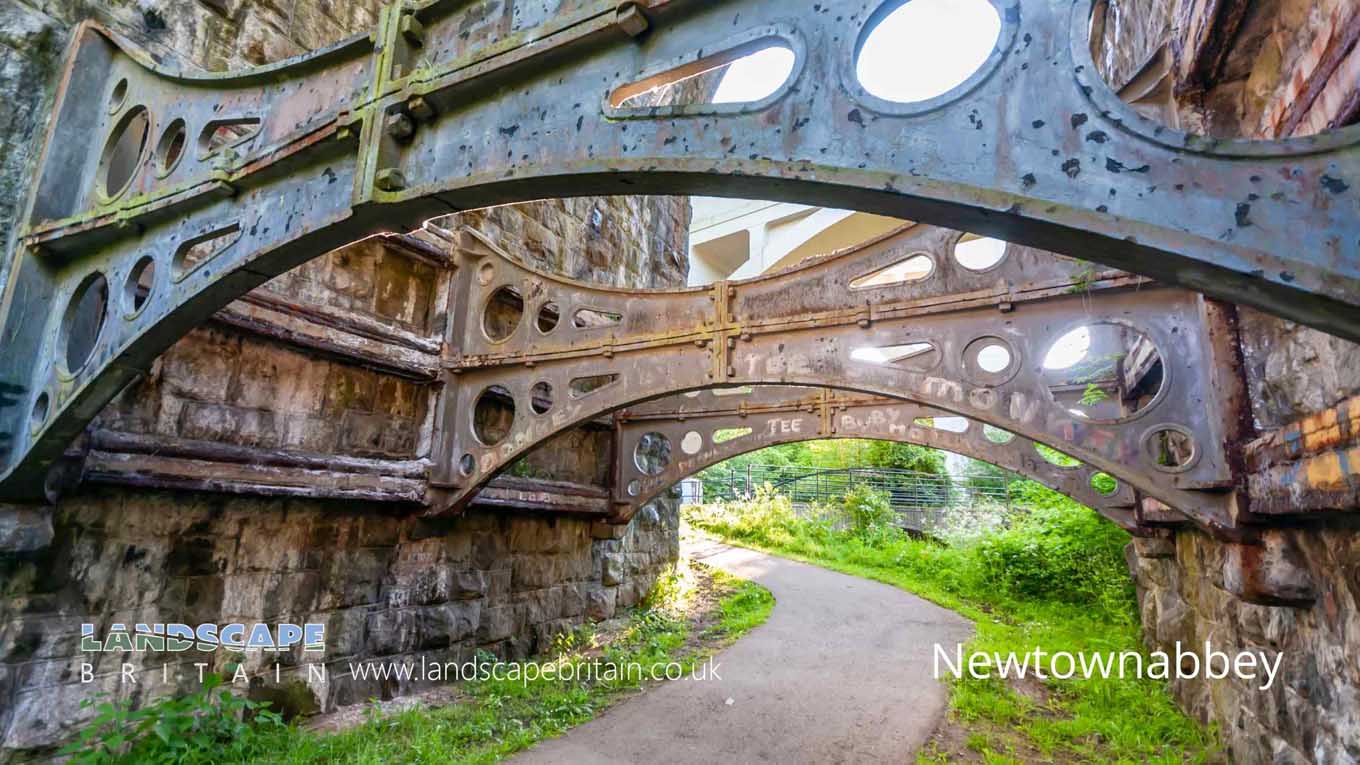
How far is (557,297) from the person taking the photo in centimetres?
614

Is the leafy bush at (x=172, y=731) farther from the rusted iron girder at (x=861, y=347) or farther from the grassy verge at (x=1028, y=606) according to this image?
the grassy verge at (x=1028, y=606)

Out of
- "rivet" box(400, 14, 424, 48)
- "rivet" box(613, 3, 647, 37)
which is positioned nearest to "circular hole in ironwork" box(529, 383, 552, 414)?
"rivet" box(400, 14, 424, 48)

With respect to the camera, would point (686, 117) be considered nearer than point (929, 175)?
No

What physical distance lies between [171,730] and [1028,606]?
10.5m

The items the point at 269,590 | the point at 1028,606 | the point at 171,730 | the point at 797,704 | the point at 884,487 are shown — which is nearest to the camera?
the point at 171,730

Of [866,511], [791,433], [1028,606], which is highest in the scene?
[791,433]

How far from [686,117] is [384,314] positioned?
4.79 meters

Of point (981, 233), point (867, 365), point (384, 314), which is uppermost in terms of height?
point (384, 314)

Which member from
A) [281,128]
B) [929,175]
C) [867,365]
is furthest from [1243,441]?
[281,128]

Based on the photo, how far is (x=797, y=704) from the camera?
18.7ft

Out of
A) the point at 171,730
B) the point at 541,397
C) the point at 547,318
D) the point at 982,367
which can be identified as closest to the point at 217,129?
the point at 171,730

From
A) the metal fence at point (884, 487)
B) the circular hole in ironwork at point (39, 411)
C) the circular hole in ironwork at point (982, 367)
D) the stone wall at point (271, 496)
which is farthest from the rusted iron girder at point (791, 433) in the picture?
the metal fence at point (884, 487)

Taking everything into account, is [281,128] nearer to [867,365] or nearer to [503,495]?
[867,365]

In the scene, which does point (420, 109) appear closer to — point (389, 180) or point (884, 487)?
point (389, 180)
